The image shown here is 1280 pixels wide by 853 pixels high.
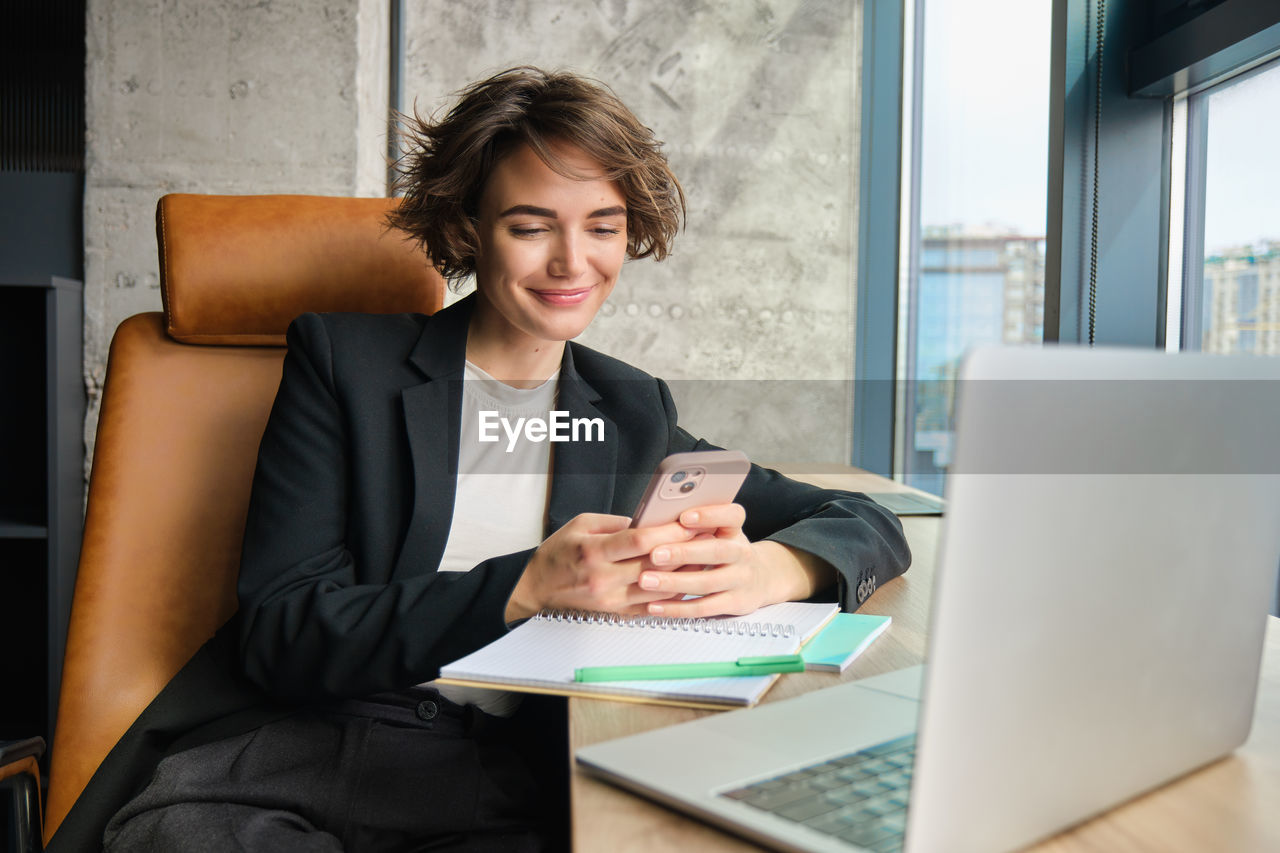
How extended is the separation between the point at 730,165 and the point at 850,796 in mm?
2182

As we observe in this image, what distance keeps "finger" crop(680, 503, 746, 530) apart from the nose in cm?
48

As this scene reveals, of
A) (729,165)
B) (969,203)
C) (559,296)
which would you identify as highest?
(729,165)

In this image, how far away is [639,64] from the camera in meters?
2.43

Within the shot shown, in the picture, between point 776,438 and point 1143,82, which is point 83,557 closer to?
point 1143,82

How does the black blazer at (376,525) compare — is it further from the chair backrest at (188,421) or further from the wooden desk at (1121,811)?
the wooden desk at (1121,811)

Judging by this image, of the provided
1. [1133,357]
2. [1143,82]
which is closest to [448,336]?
[1133,357]

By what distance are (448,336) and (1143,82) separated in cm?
105

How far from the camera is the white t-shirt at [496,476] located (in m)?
1.13

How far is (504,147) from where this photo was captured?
122 centimetres

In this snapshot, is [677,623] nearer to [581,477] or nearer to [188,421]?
[581,477]

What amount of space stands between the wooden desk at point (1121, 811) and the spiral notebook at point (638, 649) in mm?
14

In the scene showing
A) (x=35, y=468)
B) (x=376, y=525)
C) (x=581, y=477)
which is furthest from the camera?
(x=35, y=468)

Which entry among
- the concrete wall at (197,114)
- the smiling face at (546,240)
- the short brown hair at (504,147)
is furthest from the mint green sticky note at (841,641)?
the concrete wall at (197,114)

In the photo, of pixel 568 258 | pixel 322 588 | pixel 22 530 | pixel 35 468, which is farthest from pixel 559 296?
pixel 35 468
